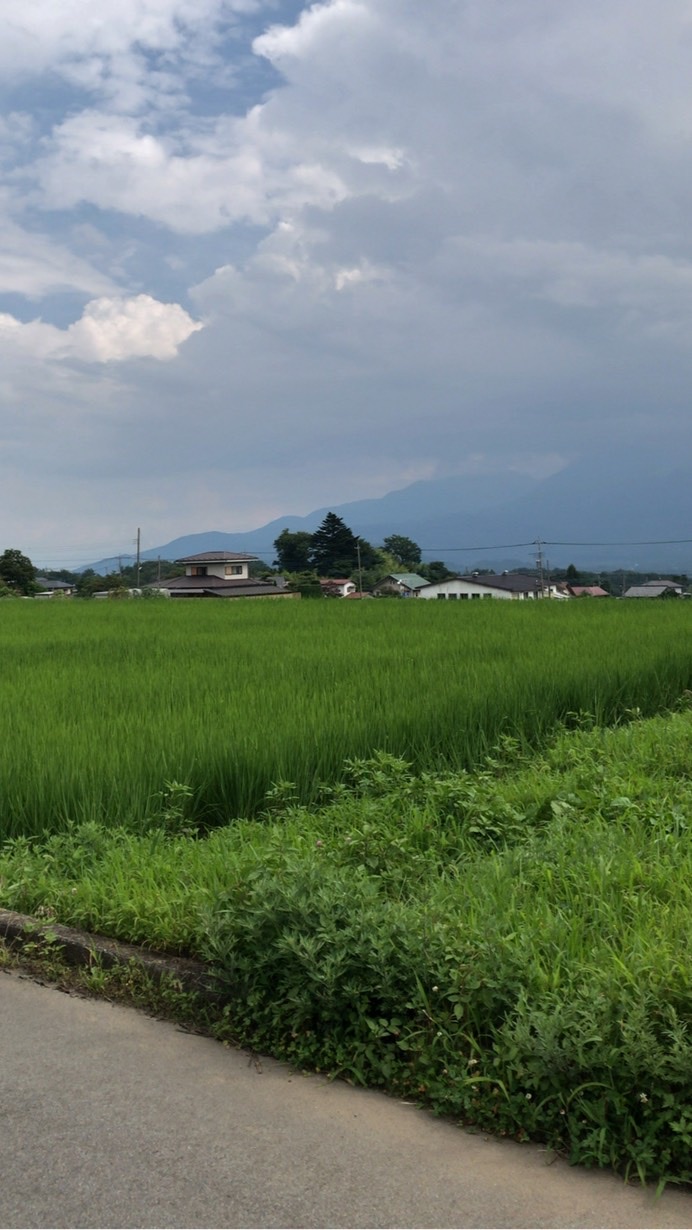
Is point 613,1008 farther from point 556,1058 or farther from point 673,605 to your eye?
point 673,605

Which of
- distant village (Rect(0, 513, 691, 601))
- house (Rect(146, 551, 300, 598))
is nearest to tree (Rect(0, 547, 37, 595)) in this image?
distant village (Rect(0, 513, 691, 601))

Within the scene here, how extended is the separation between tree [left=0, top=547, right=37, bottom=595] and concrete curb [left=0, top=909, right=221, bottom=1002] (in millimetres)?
57850

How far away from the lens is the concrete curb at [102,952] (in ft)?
10.1

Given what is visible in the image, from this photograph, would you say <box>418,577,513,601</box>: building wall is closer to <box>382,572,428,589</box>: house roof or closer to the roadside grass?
<box>382,572,428,589</box>: house roof

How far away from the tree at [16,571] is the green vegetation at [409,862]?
5283 centimetres

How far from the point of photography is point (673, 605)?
19.4 metres

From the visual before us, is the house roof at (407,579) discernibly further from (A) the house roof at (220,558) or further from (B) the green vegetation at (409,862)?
(B) the green vegetation at (409,862)

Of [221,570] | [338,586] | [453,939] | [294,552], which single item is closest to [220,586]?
[221,570]

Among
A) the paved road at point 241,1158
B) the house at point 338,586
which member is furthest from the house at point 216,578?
the paved road at point 241,1158

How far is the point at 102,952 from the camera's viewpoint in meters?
3.34

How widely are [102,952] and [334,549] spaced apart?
232 ft

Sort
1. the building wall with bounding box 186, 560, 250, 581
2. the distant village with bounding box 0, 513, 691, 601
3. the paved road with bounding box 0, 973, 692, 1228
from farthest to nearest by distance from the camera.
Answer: the building wall with bounding box 186, 560, 250, 581
the distant village with bounding box 0, 513, 691, 601
the paved road with bounding box 0, 973, 692, 1228

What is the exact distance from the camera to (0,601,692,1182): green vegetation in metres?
2.43

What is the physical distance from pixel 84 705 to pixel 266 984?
4376mm
